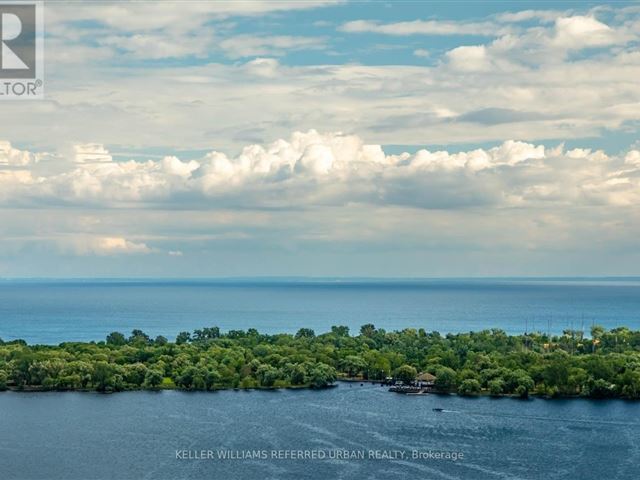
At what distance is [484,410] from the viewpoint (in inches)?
2325

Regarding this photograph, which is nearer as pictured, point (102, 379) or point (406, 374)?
point (102, 379)

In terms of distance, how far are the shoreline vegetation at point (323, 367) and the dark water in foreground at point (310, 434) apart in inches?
83.9

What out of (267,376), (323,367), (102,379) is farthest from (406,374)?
(102,379)

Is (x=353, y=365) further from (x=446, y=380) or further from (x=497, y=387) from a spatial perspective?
(x=497, y=387)

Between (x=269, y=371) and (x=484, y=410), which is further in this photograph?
(x=269, y=371)

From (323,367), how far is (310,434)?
20.2m

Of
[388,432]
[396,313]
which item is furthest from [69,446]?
[396,313]

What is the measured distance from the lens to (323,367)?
232 feet

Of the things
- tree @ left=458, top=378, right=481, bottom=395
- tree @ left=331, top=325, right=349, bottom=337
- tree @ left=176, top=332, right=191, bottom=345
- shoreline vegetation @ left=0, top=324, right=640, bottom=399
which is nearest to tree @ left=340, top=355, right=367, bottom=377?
shoreline vegetation @ left=0, top=324, right=640, bottom=399

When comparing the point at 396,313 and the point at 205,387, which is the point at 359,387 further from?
the point at 396,313

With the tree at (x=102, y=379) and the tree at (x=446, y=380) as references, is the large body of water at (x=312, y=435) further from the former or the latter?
the tree at (x=446, y=380)

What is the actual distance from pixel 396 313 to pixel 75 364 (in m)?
130

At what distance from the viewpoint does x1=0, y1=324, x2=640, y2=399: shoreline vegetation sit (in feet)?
214

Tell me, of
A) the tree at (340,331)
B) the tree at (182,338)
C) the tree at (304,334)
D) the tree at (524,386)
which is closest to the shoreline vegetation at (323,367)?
the tree at (524,386)
